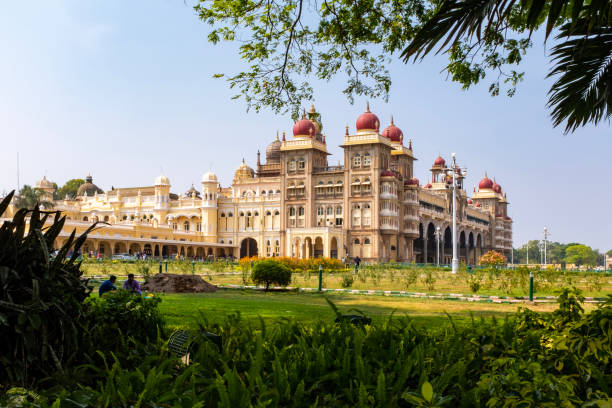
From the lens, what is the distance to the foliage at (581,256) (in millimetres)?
116500

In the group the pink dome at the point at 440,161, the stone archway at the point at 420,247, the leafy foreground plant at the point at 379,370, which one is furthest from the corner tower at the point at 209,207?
the leafy foreground plant at the point at 379,370

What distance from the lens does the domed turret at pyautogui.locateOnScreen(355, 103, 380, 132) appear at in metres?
55.3

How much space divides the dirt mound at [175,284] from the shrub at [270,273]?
5.81 ft

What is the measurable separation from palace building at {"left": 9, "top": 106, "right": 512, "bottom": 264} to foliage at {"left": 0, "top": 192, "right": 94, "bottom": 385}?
1687 inches

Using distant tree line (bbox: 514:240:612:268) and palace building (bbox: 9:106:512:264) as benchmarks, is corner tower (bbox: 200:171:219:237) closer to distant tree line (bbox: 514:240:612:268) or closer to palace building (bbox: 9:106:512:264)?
palace building (bbox: 9:106:512:264)

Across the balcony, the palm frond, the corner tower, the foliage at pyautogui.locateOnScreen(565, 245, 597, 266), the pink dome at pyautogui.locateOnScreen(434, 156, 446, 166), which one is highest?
the pink dome at pyautogui.locateOnScreen(434, 156, 446, 166)

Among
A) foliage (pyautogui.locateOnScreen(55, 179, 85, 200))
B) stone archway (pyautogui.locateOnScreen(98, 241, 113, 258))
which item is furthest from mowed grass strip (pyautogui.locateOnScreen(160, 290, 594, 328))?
foliage (pyautogui.locateOnScreen(55, 179, 85, 200))

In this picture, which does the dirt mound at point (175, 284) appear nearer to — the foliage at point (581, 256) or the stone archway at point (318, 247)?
the stone archway at point (318, 247)

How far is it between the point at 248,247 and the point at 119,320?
60880mm

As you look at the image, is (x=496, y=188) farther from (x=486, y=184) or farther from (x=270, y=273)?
(x=270, y=273)

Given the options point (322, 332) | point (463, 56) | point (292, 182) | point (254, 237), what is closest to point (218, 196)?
point (254, 237)

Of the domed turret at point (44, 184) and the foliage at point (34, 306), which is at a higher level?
the domed turret at point (44, 184)

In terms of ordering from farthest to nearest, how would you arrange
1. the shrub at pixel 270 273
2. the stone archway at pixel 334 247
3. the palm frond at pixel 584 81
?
the stone archway at pixel 334 247, the shrub at pixel 270 273, the palm frond at pixel 584 81

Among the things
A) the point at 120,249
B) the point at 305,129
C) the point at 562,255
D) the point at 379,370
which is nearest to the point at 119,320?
the point at 379,370
